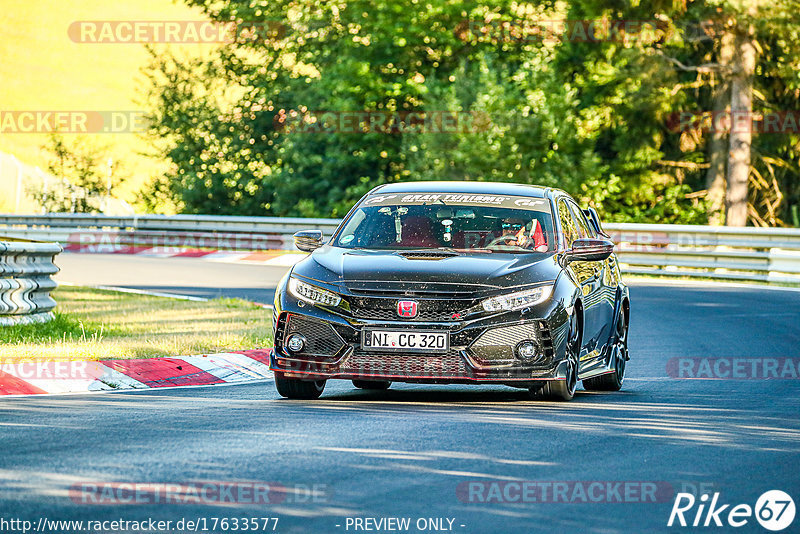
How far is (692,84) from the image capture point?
38000 mm

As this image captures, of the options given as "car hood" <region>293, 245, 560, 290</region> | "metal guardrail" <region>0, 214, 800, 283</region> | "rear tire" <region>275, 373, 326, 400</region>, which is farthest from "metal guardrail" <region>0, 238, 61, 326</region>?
"metal guardrail" <region>0, 214, 800, 283</region>

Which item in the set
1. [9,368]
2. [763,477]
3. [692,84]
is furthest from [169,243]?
[763,477]

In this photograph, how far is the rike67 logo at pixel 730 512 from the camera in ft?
21.4

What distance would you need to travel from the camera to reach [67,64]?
468ft

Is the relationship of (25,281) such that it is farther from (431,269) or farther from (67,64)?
(67,64)

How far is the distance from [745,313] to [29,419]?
41.7 ft

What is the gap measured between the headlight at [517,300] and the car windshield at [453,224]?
82 cm

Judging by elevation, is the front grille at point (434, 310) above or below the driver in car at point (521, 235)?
below

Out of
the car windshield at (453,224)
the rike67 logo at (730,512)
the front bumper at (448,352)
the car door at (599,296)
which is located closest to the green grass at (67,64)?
the car door at (599,296)

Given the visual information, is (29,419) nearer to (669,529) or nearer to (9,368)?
(9,368)

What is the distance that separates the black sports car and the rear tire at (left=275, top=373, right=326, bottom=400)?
10mm

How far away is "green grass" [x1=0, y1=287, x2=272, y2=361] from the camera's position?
42.1 ft

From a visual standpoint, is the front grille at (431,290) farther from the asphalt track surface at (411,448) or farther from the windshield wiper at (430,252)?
the asphalt track surface at (411,448)

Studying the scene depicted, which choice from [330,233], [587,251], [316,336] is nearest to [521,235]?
[587,251]
